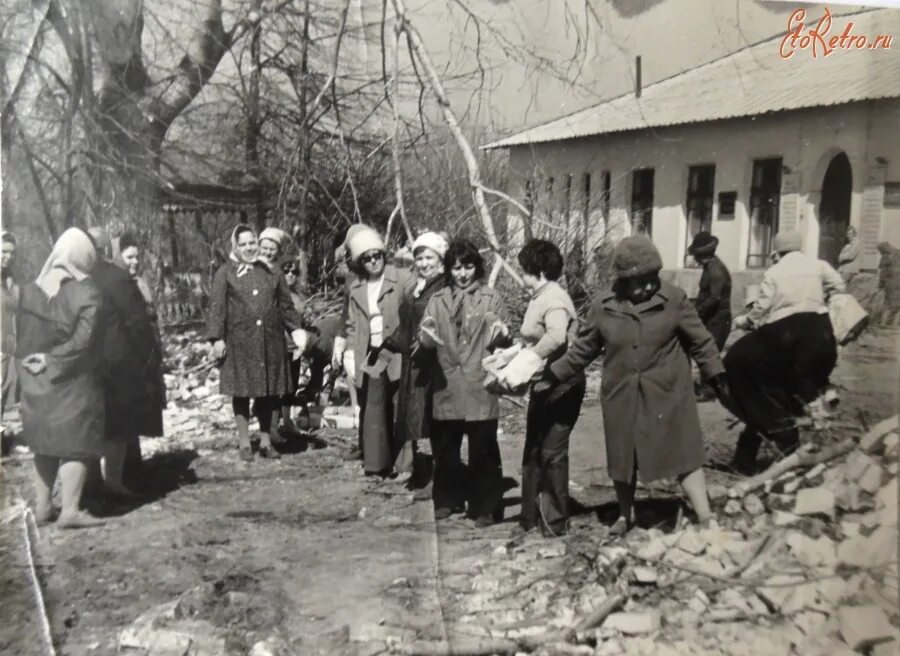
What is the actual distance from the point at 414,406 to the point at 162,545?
4.22 ft

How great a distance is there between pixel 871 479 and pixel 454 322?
170 cm

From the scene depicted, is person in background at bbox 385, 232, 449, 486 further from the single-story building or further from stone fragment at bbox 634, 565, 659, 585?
stone fragment at bbox 634, 565, 659, 585

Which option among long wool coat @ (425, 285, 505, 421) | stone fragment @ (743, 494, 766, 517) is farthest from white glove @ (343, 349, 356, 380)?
stone fragment @ (743, 494, 766, 517)

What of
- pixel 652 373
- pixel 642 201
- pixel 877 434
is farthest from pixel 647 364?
pixel 877 434

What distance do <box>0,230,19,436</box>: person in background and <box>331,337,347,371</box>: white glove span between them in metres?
1.55

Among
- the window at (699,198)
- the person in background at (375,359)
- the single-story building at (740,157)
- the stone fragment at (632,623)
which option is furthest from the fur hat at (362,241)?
the stone fragment at (632,623)

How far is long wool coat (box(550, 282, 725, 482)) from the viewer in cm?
300

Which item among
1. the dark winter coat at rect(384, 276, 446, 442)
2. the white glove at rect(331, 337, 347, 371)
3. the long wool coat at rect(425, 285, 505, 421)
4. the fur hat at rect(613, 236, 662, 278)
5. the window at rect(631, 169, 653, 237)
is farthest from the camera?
the white glove at rect(331, 337, 347, 371)

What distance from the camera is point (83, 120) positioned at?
8.89ft

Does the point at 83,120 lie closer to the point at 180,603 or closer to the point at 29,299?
the point at 29,299

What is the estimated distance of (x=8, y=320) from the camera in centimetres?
268

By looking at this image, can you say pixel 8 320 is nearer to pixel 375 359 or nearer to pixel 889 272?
pixel 375 359

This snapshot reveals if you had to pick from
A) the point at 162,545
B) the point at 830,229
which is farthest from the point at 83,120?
the point at 830,229

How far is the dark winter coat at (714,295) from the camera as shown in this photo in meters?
3.48
